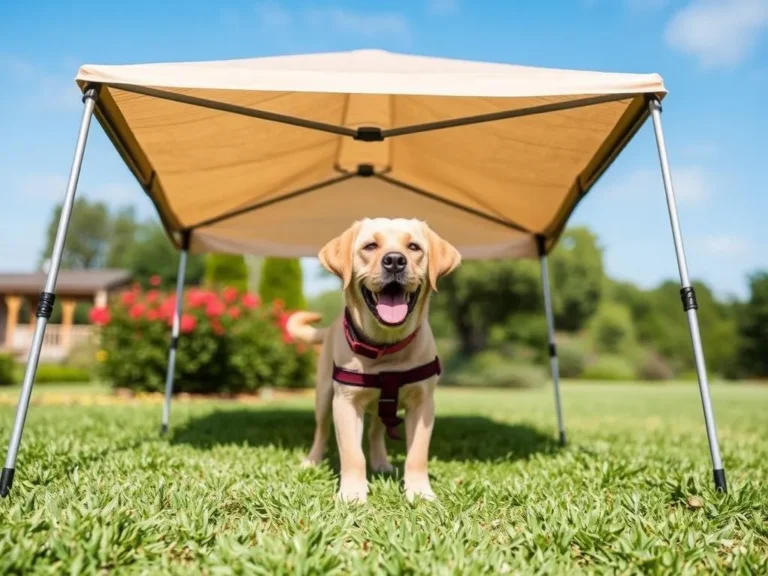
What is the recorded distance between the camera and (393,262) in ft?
10.0

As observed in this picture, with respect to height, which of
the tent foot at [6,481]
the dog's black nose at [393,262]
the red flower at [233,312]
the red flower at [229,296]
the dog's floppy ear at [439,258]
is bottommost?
the tent foot at [6,481]

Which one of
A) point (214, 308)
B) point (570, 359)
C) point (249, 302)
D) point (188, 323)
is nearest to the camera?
point (188, 323)

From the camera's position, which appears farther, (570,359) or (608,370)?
(608,370)

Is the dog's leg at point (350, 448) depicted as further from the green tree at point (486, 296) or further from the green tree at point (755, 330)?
the green tree at point (755, 330)

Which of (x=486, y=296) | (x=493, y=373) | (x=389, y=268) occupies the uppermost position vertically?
(x=486, y=296)

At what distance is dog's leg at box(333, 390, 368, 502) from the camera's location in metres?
3.12

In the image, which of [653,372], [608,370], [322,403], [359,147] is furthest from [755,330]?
[322,403]

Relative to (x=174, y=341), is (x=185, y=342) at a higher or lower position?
higher

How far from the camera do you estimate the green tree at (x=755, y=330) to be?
44.2m

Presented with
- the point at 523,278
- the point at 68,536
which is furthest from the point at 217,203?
the point at 523,278

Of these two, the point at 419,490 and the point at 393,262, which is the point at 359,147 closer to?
the point at 393,262

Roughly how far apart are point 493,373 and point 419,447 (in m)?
26.9

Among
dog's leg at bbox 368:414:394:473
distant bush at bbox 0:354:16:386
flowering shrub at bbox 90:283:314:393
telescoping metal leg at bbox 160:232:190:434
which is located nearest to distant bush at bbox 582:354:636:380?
flowering shrub at bbox 90:283:314:393

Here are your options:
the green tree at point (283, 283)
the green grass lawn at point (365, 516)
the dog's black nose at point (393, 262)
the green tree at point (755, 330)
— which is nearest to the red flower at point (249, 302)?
the green tree at point (283, 283)
